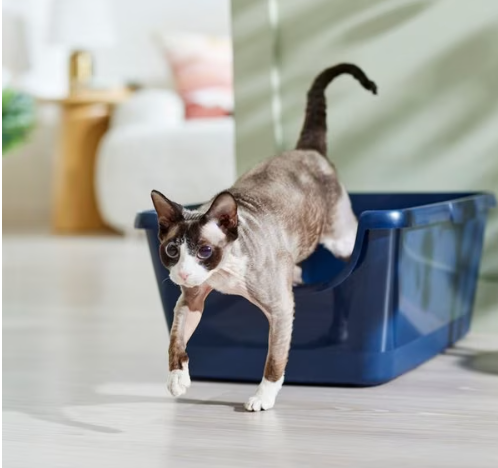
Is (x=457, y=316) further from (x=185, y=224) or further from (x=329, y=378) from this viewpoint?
(x=185, y=224)

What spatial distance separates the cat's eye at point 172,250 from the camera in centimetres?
116

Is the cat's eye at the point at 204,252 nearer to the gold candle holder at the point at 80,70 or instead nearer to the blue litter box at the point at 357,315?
the blue litter box at the point at 357,315

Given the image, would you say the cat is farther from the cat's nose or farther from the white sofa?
the white sofa

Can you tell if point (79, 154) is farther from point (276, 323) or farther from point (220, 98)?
point (276, 323)

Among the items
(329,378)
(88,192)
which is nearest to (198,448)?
(329,378)

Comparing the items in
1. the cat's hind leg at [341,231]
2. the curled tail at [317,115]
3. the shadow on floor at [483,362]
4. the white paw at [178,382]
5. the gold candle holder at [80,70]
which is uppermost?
the gold candle holder at [80,70]

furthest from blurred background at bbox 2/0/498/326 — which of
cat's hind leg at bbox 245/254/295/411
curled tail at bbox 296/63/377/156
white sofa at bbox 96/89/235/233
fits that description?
cat's hind leg at bbox 245/254/295/411

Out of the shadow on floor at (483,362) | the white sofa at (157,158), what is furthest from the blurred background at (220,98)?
the shadow on floor at (483,362)

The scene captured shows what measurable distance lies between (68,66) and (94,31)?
0.71 metres

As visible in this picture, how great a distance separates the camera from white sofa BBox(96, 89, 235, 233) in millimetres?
4422

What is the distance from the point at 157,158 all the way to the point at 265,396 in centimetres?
330

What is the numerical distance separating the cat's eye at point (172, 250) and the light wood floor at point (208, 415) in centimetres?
23

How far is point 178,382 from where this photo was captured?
3.99ft

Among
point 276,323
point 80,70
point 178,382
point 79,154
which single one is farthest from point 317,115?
point 80,70
